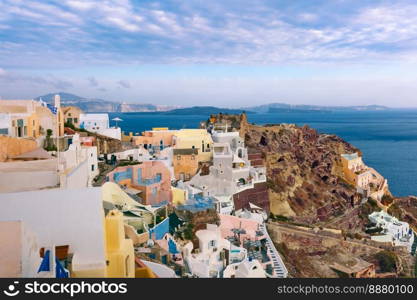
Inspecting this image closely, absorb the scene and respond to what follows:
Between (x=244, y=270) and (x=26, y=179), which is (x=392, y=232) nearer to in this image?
(x=244, y=270)

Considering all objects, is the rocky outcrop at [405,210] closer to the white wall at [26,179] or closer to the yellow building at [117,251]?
the white wall at [26,179]

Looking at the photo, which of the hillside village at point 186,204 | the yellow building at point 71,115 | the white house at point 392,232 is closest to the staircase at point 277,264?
the hillside village at point 186,204

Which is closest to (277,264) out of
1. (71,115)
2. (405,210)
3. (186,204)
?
(186,204)

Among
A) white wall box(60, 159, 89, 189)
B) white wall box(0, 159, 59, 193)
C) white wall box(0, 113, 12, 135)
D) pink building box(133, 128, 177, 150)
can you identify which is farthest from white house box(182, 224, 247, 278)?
pink building box(133, 128, 177, 150)

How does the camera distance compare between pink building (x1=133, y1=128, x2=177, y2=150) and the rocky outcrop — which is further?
the rocky outcrop

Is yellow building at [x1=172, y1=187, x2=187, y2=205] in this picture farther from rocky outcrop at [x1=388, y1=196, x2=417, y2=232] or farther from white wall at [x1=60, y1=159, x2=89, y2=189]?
rocky outcrop at [x1=388, y1=196, x2=417, y2=232]

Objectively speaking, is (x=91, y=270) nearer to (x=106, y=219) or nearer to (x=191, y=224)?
(x=106, y=219)
